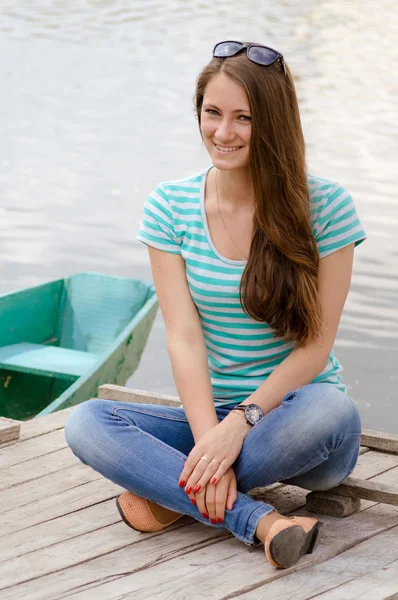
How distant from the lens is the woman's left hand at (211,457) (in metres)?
2.42

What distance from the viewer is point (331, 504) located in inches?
105

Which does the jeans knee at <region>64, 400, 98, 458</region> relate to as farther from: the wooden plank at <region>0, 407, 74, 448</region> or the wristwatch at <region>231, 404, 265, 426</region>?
the wooden plank at <region>0, 407, 74, 448</region>

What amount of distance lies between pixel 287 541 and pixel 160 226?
77cm

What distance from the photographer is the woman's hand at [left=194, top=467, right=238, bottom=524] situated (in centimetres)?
243

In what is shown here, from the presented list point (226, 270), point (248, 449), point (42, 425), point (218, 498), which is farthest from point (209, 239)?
point (42, 425)

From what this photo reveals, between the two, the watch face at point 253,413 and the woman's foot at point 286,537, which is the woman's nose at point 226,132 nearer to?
the watch face at point 253,413

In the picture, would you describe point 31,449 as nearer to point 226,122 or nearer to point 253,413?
point 253,413

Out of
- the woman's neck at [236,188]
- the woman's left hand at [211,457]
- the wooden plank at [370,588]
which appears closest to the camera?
the wooden plank at [370,588]

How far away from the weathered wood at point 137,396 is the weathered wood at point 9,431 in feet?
1.19

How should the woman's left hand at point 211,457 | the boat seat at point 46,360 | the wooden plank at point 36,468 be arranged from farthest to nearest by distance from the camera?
1. the boat seat at point 46,360
2. the wooden plank at point 36,468
3. the woman's left hand at point 211,457

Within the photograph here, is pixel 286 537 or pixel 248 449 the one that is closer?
pixel 286 537

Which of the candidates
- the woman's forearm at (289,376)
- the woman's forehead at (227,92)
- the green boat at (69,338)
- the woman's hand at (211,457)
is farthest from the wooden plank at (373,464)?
the green boat at (69,338)

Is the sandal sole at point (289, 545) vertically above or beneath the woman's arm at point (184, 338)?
beneath

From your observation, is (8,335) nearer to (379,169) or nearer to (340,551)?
(340,551)
